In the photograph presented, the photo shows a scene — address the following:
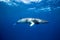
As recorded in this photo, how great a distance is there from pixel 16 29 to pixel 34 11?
13.3 inches

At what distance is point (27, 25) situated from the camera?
7.02 feet

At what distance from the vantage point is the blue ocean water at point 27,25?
2.12 meters

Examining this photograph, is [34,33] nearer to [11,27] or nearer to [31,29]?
[31,29]

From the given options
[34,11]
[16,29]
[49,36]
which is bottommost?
[49,36]

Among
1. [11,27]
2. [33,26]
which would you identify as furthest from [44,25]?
[11,27]

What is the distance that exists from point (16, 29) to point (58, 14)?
1.91 feet

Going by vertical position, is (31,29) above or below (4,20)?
below

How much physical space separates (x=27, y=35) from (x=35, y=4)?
0.42 m

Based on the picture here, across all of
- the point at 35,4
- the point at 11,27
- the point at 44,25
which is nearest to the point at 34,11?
the point at 35,4

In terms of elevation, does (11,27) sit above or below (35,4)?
below

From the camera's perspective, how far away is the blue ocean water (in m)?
2.12

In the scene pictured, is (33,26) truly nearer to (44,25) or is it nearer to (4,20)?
(44,25)

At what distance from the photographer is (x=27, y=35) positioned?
85.5 inches

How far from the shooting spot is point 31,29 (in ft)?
7.04
